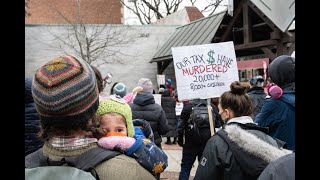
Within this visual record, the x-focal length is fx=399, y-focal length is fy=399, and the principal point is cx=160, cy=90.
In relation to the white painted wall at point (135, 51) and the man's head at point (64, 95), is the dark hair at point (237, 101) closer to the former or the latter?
the man's head at point (64, 95)

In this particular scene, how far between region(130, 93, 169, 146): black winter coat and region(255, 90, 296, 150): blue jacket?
Result: 200 centimetres

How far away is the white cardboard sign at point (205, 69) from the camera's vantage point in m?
5.21

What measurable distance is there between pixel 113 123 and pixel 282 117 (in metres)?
2.38

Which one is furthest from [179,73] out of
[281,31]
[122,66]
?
[122,66]

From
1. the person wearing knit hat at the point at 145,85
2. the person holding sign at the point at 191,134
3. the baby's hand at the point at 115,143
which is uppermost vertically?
the person wearing knit hat at the point at 145,85

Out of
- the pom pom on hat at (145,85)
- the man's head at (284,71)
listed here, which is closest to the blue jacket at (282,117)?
the man's head at (284,71)

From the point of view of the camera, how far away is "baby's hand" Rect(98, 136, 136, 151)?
1.81 metres

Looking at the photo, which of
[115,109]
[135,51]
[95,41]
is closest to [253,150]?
[115,109]

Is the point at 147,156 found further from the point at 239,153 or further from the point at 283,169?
the point at 239,153

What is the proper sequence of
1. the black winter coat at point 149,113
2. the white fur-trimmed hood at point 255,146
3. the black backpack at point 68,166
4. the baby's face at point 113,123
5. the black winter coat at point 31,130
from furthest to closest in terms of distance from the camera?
the black winter coat at point 149,113
the black winter coat at point 31,130
the white fur-trimmed hood at point 255,146
the baby's face at point 113,123
the black backpack at point 68,166

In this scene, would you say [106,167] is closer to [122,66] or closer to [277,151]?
[277,151]

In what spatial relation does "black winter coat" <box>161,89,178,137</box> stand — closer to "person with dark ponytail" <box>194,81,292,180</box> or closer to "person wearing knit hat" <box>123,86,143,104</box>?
"person wearing knit hat" <box>123,86,143,104</box>

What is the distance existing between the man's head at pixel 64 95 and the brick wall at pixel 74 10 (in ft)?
109
